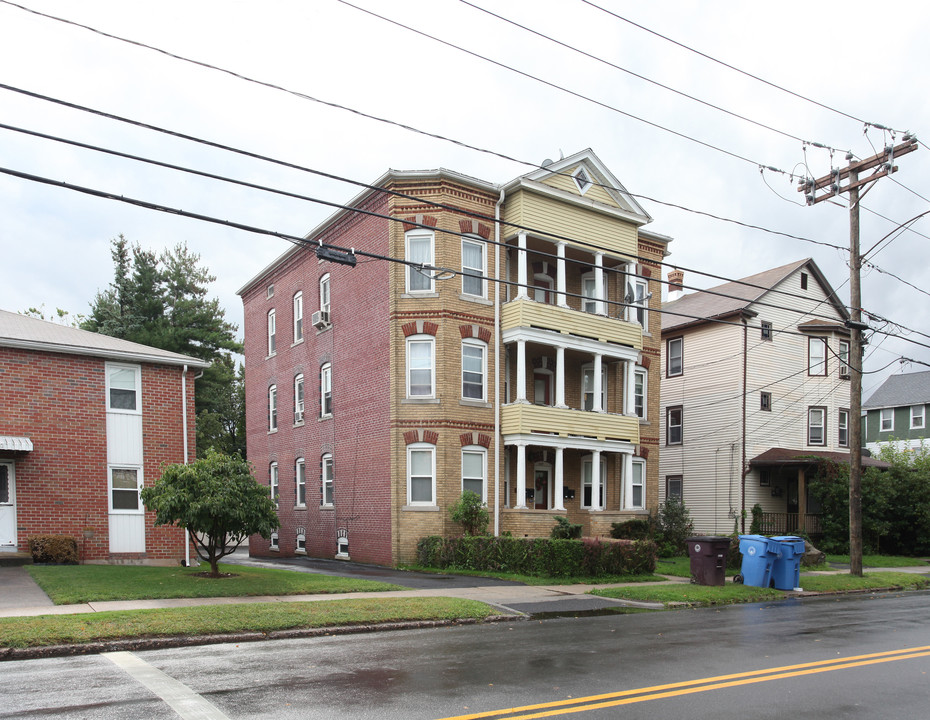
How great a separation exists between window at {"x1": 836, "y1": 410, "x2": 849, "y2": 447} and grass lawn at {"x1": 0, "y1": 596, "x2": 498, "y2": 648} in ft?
84.4

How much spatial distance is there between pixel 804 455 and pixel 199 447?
Result: 3542 cm

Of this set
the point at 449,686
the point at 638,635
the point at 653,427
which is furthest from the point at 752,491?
the point at 449,686

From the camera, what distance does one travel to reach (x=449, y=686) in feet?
26.2

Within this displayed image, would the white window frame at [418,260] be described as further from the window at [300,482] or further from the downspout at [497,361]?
the window at [300,482]

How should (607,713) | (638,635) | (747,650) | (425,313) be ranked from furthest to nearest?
(425,313), (638,635), (747,650), (607,713)

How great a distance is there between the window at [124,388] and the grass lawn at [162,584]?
13.7ft

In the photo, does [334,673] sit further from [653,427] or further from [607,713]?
[653,427]

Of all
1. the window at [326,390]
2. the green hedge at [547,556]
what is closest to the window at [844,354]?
the green hedge at [547,556]

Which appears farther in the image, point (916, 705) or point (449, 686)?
point (449, 686)

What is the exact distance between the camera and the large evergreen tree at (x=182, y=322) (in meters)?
45.6

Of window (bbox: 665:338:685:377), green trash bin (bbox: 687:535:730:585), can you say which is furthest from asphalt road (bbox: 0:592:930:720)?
window (bbox: 665:338:685:377)

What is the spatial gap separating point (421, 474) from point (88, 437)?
9.00m

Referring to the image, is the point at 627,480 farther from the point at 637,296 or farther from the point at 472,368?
the point at 472,368

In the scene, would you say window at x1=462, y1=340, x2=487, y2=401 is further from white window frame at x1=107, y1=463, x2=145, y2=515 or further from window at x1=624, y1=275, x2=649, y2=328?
white window frame at x1=107, y1=463, x2=145, y2=515
